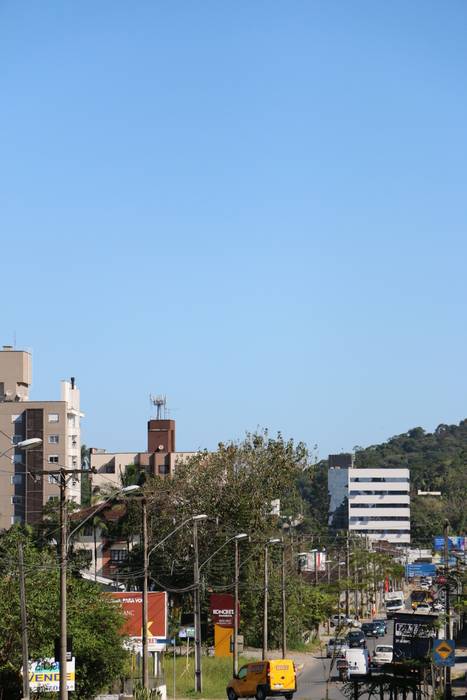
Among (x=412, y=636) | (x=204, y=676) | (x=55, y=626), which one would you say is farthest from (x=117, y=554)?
(x=55, y=626)

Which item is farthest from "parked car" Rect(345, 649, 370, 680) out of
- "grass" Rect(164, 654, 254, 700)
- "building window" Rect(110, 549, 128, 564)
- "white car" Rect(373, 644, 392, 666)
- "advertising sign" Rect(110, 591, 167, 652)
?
"building window" Rect(110, 549, 128, 564)

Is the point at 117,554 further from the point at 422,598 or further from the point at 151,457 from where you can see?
the point at 151,457

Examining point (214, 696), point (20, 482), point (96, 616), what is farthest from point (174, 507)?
point (20, 482)

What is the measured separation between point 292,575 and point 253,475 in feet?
29.4

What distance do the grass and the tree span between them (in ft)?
30.4

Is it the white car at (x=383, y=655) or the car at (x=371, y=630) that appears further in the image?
the car at (x=371, y=630)

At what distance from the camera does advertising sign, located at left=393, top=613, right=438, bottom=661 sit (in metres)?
66.0

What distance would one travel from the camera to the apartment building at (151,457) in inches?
6324

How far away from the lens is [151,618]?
60.3m

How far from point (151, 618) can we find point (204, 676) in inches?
349

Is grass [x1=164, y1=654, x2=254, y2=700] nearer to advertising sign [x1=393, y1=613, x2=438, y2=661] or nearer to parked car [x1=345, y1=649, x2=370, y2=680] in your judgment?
parked car [x1=345, y1=649, x2=370, y2=680]

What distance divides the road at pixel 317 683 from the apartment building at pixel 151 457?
69257 millimetres

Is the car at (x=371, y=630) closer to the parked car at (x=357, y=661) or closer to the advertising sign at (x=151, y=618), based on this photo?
the parked car at (x=357, y=661)

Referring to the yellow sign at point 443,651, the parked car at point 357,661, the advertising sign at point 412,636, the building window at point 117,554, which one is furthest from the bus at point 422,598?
the yellow sign at point 443,651
